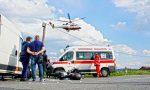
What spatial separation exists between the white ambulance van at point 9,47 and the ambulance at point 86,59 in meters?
10.2

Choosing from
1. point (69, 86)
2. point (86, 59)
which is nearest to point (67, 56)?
point (86, 59)

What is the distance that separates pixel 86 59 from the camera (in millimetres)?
30703

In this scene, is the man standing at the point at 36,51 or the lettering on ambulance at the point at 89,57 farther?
the lettering on ambulance at the point at 89,57

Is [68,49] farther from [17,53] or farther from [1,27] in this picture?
[1,27]

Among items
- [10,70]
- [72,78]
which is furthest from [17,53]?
[72,78]

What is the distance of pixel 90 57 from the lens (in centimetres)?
3078

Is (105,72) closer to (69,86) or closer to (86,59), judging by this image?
(86,59)

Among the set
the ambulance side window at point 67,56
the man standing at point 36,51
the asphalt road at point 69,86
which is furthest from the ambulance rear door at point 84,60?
the asphalt road at point 69,86

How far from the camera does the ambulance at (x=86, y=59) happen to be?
29906mm

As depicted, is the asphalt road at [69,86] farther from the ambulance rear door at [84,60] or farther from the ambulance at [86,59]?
the ambulance rear door at [84,60]

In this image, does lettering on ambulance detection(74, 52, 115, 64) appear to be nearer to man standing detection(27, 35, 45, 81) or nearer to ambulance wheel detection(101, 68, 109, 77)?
ambulance wheel detection(101, 68, 109, 77)

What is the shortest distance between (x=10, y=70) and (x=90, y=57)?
14.0 metres

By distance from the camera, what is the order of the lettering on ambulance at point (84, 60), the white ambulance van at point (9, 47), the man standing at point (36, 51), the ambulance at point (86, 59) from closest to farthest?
the white ambulance van at point (9, 47)
the man standing at point (36, 51)
the ambulance at point (86, 59)
the lettering on ambulance at point (84, 60)

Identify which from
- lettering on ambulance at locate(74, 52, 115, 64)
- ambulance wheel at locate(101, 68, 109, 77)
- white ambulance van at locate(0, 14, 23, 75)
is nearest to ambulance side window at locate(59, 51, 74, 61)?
lettering on ambulance at locate(74, 52, 115, 64)
